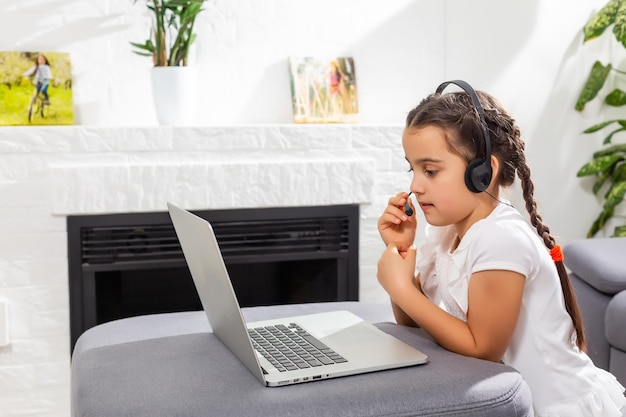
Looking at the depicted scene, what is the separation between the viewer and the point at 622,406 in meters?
1.44

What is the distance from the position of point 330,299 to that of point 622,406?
4.55ft

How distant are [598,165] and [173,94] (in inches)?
63.3

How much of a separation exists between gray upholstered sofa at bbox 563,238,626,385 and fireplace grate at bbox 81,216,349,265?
2.41ft

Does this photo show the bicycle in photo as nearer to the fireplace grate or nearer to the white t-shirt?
the fireplace grate

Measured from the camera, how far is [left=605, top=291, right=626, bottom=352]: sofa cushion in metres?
2.16

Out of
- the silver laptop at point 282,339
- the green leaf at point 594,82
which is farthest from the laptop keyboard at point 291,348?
the green leaf at point 594,82

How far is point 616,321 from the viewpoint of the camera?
2176mm

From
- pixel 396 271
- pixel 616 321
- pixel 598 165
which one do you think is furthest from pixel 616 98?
pixel 396 271

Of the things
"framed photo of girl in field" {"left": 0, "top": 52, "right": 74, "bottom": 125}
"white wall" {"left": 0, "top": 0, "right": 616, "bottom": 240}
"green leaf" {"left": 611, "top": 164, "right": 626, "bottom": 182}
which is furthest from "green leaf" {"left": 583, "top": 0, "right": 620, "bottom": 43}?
"framed photo of girl in field" {"left": 0, "top": 52, "right": 74, "bottom": 125}

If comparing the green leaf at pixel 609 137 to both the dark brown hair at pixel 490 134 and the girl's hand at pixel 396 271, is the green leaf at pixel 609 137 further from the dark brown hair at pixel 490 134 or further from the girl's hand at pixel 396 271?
the girl's hand at pixel 396 271

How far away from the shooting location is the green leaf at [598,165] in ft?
10.2

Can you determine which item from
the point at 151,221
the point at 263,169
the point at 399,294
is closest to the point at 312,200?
the point at 263,169

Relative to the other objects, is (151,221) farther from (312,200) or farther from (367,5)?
(367,5)

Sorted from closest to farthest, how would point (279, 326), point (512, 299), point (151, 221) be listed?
1. point (512, 299)
2. point (279, 326)
3. point (151, 221)
